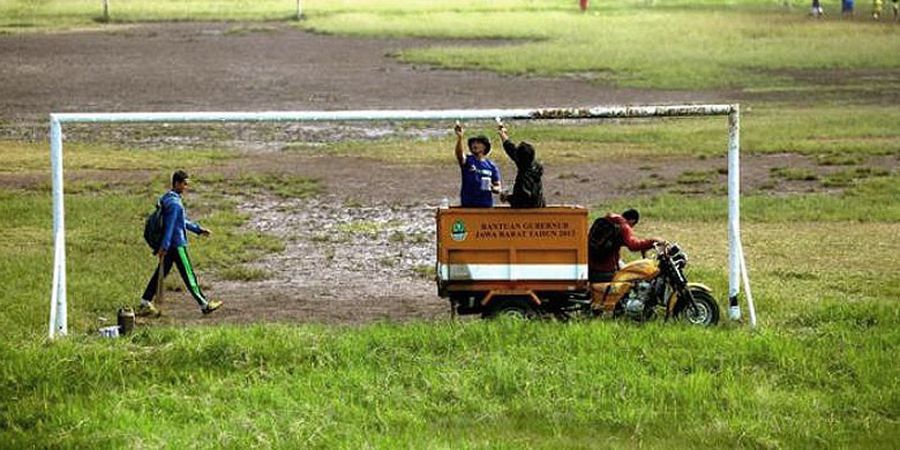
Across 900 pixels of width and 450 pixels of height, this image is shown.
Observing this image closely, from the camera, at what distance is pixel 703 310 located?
50.4 feet

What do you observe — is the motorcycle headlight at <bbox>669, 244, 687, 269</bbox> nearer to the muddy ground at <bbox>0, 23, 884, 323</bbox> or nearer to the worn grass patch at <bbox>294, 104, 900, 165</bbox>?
the muddy ground at <bbox>0, 23, 884, 323</bbox>

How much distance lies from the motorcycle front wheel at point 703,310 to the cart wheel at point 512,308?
134cm

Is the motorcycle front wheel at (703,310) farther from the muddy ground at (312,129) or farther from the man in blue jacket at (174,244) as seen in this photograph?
the man in blue jacket at (174,244)

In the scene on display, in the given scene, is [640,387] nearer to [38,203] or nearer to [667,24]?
[38,203]

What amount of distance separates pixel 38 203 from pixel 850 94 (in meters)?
22.1

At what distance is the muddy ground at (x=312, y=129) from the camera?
61.8 ft

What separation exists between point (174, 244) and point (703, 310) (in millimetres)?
4982

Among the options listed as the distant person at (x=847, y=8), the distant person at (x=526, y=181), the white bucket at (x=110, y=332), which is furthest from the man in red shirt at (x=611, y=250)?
the distant person at (x=847, y=8)

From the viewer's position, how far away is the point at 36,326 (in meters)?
16.0

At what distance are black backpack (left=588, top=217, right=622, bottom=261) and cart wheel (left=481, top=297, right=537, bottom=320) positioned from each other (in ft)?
2.72

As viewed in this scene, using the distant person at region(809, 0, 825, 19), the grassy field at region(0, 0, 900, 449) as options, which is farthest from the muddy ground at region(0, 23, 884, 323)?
the distant person at region(809, 0, 825, 19)

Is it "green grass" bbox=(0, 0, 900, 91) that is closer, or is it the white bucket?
the white bucket

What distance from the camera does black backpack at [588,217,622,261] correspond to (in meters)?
15.9

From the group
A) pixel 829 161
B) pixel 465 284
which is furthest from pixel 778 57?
pixel 465 284
